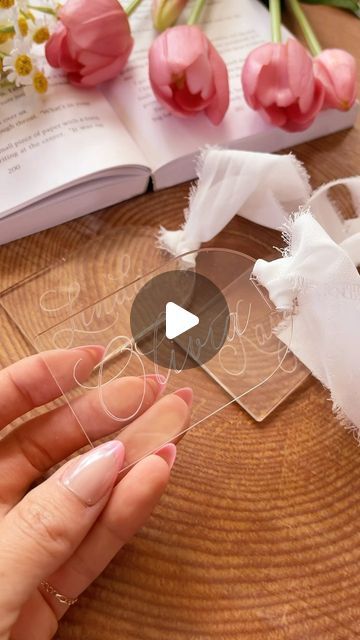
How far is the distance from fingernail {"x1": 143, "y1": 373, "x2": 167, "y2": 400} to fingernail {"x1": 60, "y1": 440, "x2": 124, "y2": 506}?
0.09 meters

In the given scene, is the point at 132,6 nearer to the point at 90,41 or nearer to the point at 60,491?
the point at 90,41

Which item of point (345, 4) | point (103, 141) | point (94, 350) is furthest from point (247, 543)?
point (345, 4)

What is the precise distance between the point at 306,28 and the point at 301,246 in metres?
0.44

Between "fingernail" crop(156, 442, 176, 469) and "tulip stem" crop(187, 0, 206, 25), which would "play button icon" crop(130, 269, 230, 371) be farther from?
"tulip stem" crop(187, 0, 206, 25)

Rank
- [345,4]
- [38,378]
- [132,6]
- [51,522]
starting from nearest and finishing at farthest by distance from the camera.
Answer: [51,522], [38,378], [132,6], [345,4]

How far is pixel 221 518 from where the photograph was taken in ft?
1.69

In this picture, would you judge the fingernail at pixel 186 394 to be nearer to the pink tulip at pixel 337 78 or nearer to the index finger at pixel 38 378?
the index finger at pixel 38 378

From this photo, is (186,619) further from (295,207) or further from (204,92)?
(204,92)

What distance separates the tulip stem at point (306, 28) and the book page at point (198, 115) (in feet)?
0.12

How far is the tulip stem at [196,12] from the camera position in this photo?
0.77 metres

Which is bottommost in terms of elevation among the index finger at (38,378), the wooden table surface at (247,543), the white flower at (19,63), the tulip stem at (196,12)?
the wooden table surface at (247,543)

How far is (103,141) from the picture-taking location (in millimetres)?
672

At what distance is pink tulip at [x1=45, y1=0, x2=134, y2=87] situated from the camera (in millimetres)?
666

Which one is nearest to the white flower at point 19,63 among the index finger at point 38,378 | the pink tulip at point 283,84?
the pink tulip at point 283,84
